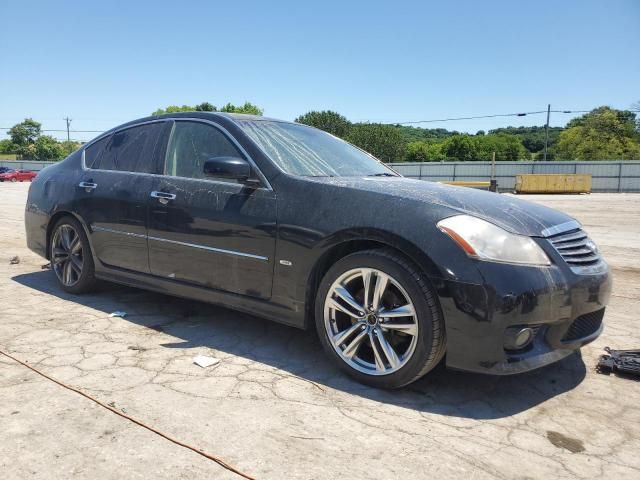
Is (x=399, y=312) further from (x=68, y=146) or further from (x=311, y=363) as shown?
(x=68, y=146)

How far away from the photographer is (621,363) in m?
3.26

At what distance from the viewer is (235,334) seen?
12.6 feet

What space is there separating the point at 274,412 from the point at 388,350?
701 mm

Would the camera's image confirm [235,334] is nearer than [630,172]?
Yes

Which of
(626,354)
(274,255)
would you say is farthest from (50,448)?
(626,354)

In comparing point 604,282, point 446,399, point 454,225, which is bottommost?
point 446,399

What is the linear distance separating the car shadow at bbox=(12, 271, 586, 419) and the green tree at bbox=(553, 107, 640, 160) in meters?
71.0

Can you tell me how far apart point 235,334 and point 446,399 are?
1639 millimetres

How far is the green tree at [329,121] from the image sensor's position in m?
76.2

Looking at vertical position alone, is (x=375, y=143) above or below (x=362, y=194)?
above

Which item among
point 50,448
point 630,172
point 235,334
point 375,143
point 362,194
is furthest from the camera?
point 375,143

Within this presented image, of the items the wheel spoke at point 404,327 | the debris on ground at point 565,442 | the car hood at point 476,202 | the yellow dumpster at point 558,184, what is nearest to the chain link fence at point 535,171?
the yellow dumpster at point 558,184

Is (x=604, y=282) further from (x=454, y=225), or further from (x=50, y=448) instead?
(x=50, y=448)

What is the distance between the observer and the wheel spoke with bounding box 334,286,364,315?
296cm
